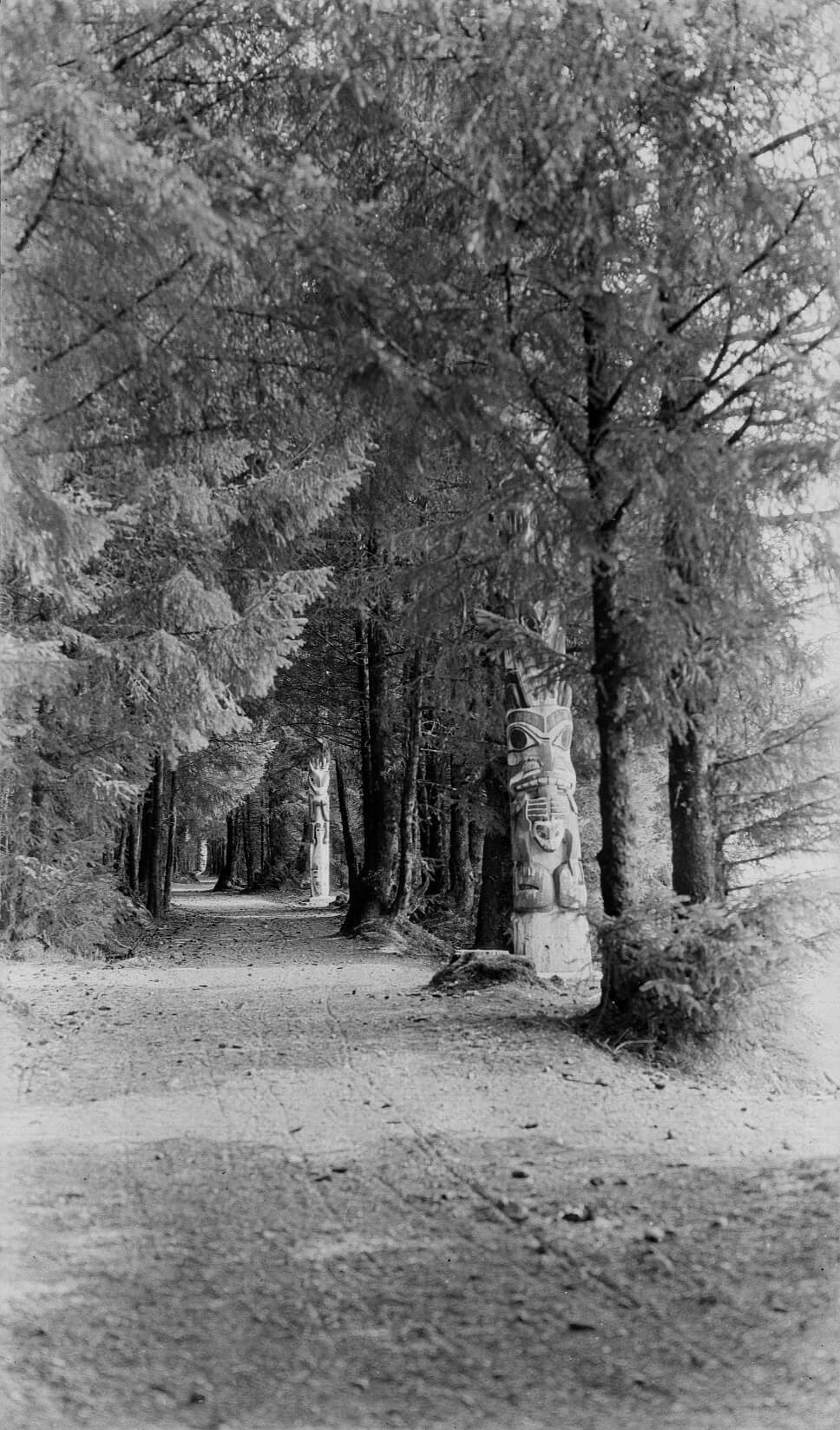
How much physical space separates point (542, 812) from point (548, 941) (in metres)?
1.16

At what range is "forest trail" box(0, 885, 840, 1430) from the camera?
3.04 meters

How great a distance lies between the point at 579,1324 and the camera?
348 cm

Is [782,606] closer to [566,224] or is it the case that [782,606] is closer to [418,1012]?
[566,224]

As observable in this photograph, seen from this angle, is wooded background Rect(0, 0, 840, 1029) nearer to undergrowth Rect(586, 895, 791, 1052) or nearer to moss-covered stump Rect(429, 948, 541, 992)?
undergrowth Rect(586, 895, 791, 1052)

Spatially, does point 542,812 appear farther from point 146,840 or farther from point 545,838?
point 146,840

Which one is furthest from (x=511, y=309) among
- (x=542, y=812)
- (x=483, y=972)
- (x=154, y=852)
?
(x=154, y=852)

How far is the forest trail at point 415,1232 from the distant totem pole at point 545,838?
220 centimetres

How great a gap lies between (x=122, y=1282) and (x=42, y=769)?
9000mm

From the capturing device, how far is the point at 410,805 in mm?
16469

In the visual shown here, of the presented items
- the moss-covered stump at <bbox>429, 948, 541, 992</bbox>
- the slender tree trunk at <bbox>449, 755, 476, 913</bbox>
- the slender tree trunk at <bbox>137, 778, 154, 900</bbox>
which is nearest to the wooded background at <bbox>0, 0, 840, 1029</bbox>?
the moss-covered stump at <bbox>429, 948, 541, 992</bbox>

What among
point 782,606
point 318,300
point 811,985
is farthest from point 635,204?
point 811,985

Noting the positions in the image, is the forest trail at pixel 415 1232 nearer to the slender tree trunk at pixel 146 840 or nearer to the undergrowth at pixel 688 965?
the undergrowth at pixel 688 965

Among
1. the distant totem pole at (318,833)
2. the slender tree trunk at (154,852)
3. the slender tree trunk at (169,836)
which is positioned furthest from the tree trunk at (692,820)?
the distant totem pole at (318,833)

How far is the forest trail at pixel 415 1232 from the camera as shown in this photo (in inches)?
120
